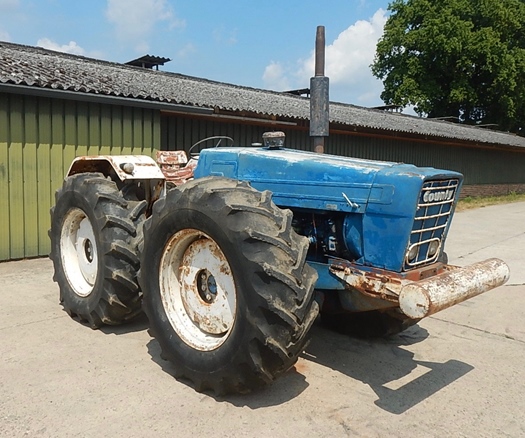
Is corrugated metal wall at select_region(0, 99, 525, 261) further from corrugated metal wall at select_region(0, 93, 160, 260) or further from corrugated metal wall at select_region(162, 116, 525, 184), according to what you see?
corrugated metal wall at select_region(162, 116, 525, 184)

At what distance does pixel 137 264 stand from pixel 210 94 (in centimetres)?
800

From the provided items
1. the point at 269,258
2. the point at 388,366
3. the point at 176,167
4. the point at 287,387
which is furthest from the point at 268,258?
the point at 176,167

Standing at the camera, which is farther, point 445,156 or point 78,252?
point 445,156

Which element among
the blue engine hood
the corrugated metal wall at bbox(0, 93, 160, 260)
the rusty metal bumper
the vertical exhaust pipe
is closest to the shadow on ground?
the rusty metal bumper

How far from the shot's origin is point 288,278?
2705 mm

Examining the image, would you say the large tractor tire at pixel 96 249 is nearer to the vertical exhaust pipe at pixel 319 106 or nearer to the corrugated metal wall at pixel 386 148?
the vertical exhaust pipe at pixel 319 106

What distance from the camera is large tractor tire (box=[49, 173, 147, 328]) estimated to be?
152 inches

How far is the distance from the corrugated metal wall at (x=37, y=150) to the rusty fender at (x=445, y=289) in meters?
5.73

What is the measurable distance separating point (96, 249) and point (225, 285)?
1.49 meters

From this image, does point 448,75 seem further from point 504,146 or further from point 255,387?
point 255,387

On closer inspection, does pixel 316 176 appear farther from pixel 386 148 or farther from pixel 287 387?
pixel 386 148

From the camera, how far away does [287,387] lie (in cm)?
321

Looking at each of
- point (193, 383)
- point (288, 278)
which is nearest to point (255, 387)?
point (193, 383)

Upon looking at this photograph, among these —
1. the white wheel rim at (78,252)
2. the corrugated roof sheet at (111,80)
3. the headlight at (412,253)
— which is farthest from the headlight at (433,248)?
the corrugated roof sheet at (111,80)
